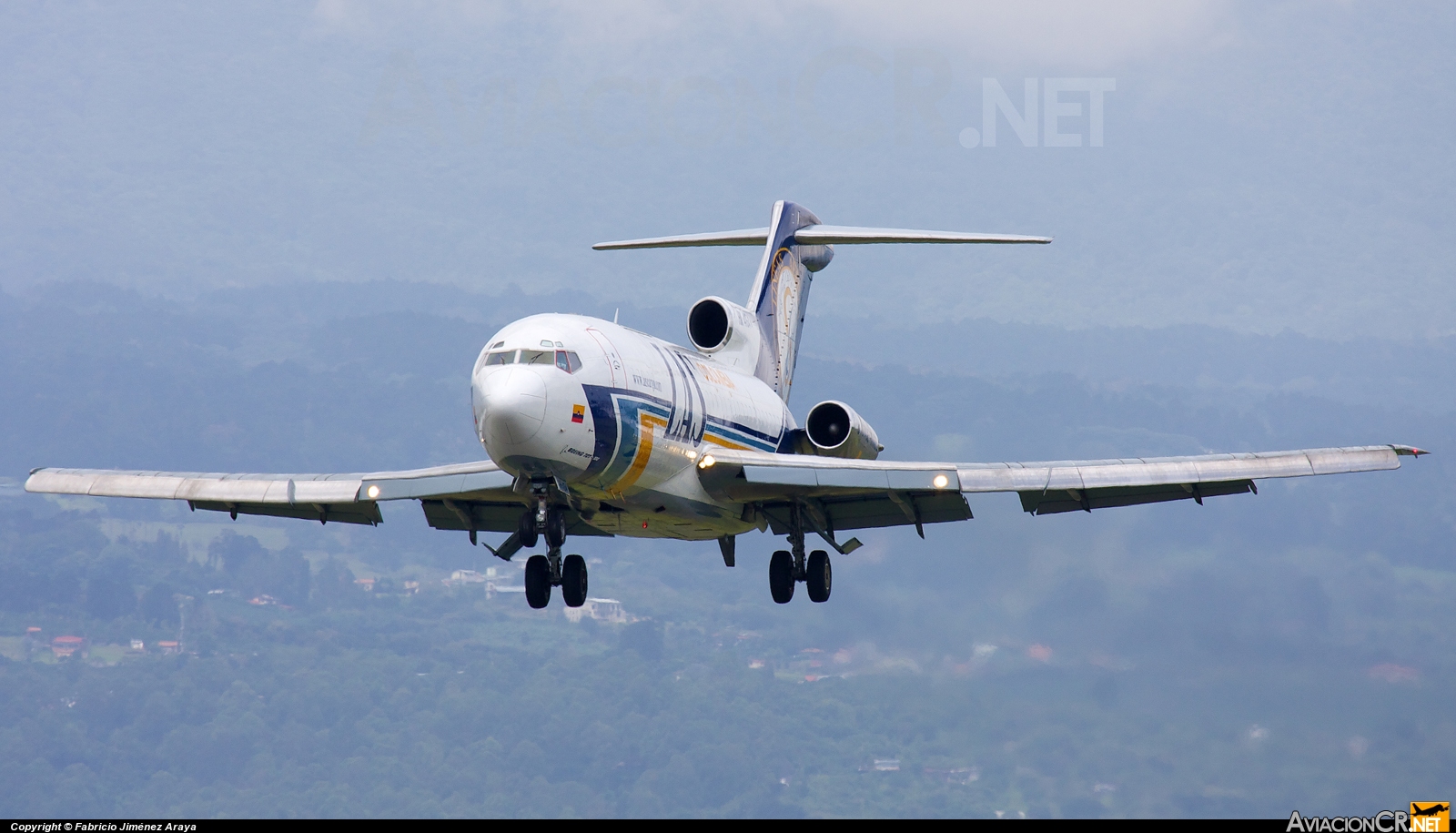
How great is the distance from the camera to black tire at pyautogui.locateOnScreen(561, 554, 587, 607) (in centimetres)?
2911

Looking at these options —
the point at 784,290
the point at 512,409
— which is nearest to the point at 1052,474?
the point at 512,409

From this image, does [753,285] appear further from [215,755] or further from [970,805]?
[215,755]

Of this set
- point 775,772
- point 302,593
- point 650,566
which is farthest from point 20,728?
point 775,772

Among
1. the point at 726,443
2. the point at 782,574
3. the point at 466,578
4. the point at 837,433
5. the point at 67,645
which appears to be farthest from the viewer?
the point at 466,578

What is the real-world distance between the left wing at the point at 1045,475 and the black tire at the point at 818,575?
206 cm

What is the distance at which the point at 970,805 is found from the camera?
92.6m

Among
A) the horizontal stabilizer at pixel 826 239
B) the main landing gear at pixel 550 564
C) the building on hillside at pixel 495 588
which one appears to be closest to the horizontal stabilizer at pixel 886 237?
the horizontal stabilizer at pixel 826 239

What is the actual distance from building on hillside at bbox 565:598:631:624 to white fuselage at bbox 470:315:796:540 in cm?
12618

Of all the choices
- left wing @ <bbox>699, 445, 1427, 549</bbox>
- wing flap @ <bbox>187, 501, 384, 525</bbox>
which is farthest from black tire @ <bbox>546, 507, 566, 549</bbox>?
wing flap @ <bbox>187, 501, 384, 525</bbox>

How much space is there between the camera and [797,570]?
32.5 meters

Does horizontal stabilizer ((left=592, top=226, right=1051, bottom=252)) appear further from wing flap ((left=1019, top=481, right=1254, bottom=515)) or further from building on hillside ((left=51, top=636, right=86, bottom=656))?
building on hillside ((left=51, top=636, right=86, bottom=656))

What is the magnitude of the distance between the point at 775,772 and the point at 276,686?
6244cm

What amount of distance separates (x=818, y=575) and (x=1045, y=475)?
5.44 meters

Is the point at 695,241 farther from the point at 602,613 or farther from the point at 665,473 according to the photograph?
the point at 602,613
